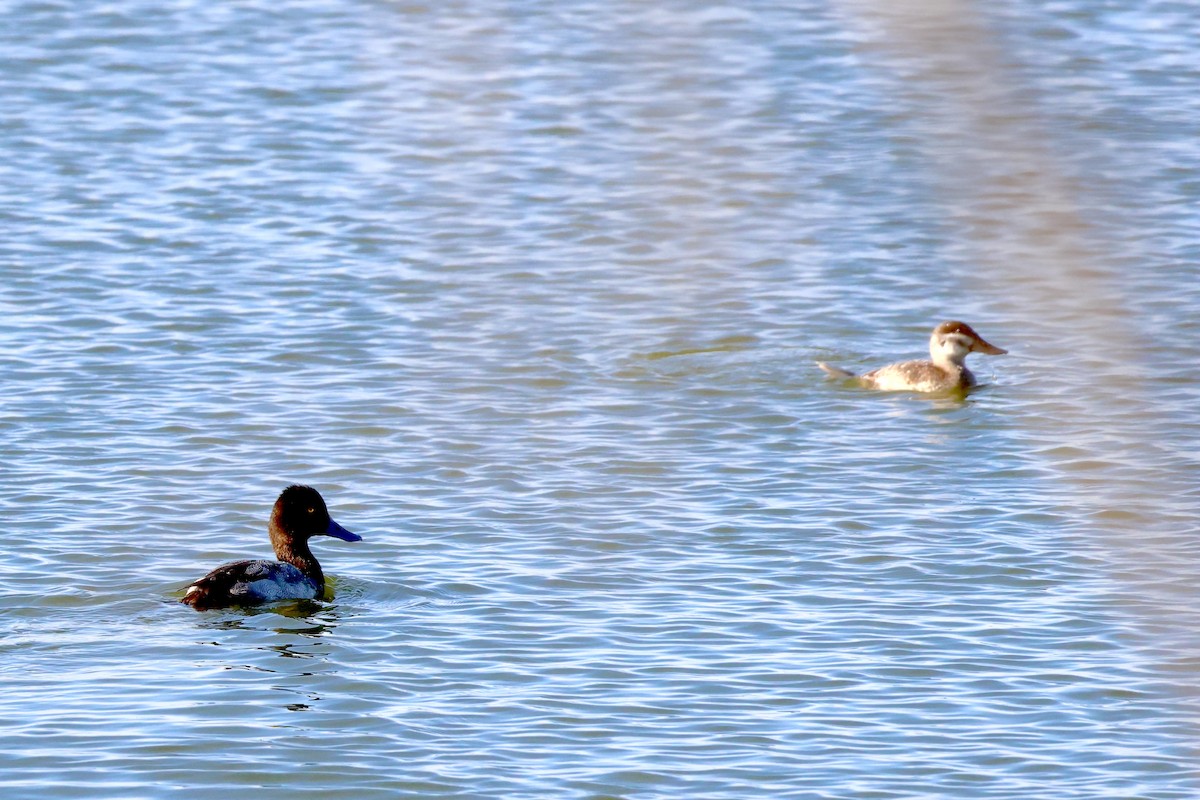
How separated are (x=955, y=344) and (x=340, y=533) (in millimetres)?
5666

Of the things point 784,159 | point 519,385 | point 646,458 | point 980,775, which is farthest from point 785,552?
point 784,159

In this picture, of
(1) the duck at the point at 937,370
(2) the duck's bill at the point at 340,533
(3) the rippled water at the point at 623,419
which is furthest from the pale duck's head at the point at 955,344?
(2) the duck's bill at the point at 340,533

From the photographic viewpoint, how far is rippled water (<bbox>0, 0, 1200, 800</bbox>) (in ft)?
9.26

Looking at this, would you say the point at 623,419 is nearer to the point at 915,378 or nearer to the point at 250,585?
the point at 915,378

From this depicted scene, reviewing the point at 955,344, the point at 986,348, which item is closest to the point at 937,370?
the point at 955,344

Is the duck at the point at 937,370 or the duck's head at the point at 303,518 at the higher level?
the duck's head at the point at 303,518

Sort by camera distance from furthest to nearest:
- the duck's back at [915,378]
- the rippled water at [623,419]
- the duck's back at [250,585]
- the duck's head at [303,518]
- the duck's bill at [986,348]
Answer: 1. the duck's bill at [986,348]
2. the duck's back at [915,378]
3. the duck's head at [303,518]
4. the duck's back at [250,585]
5. the rippled water at [623,419]

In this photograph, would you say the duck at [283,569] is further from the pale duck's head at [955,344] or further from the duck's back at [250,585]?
the pale duck's head at [955,344]

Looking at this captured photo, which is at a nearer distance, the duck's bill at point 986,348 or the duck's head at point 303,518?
the duck's head at point 303,518

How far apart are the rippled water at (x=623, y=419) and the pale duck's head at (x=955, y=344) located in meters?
0.37

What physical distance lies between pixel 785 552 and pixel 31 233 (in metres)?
10.7

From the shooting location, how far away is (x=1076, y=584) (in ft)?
32.6

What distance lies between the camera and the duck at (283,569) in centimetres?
973

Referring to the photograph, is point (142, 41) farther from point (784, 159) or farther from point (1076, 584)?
point (1076, 584)
